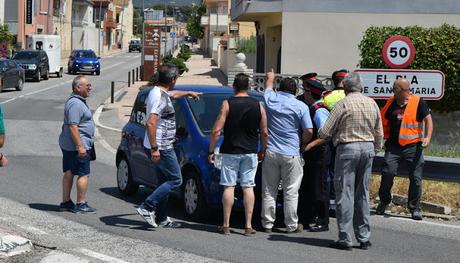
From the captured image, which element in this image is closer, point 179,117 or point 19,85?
point 179,117

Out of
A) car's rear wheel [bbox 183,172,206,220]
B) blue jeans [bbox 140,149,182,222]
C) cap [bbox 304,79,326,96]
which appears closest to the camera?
blue jeans [bbox 140,149,182,222]

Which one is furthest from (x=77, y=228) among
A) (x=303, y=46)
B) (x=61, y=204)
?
(x=303, y=46)

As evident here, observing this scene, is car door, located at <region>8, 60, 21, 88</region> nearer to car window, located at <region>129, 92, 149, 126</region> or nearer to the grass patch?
car window, located at <region>129, 92, 149, 126</region>

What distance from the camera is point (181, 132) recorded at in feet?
31.4

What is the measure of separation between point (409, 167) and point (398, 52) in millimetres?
3023

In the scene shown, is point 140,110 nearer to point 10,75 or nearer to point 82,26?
point 10,75

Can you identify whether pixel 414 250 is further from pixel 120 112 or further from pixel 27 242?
pixel 120 112

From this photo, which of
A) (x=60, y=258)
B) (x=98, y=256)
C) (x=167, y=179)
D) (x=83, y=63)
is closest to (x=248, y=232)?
(x=167, y=179)

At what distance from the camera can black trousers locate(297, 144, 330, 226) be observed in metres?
9.02

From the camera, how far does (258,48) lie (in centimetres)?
3725

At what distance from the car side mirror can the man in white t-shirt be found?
71 centimetres

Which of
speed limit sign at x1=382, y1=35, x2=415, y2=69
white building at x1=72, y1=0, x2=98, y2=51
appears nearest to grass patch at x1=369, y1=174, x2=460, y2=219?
speed limit sign at x1=382, y1=35, x2=415, y2=69

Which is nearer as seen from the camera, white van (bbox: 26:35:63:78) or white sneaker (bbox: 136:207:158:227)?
white sneaker (bbox: 136:207:158:227)

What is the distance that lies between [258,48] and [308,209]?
93.4 ft
